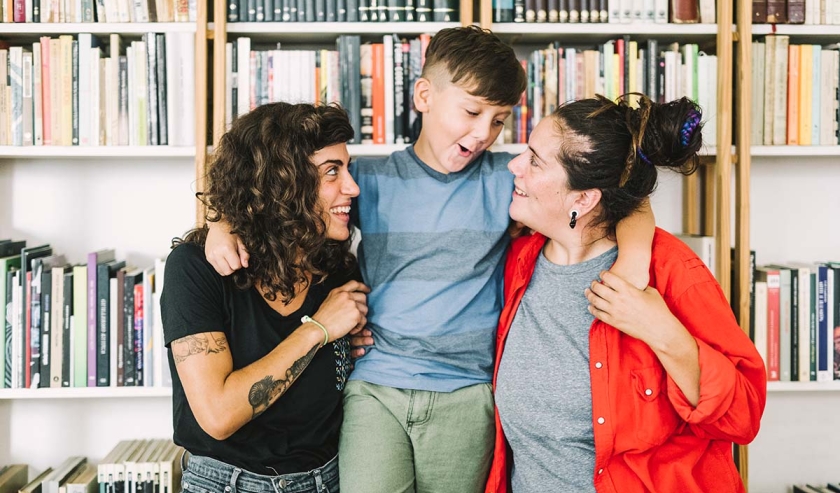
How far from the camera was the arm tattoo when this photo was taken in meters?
1.33

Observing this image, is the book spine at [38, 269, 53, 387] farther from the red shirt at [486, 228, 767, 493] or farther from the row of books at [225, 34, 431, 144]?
the red shirt at [486, 228, 767, 493]

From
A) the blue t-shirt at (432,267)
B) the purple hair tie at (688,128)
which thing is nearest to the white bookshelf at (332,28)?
the blue t-shirt at (432,267)

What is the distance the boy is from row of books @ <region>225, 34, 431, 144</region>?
34 centimetres

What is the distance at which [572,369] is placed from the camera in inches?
54.0

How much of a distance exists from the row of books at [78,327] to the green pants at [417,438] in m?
0.77

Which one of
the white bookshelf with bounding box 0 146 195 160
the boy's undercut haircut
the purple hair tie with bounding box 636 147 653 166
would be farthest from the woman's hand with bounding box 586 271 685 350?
the white bookshelf with bounding box 0 146 195 160

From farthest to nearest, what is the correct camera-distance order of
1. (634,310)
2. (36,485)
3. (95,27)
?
(36,485), (95,27), (634,310)

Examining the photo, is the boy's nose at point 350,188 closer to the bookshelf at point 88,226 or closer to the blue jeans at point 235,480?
the blue jeans at point 235,480

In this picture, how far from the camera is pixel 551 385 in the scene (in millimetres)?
1373

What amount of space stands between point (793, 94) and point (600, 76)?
58 centimetres

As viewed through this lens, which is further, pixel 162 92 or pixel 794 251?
pixel 794 251

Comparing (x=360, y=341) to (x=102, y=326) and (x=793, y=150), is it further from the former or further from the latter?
(x=793, y=150)

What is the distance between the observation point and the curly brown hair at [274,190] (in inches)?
55.1

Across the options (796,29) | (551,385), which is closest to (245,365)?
(551,385)
